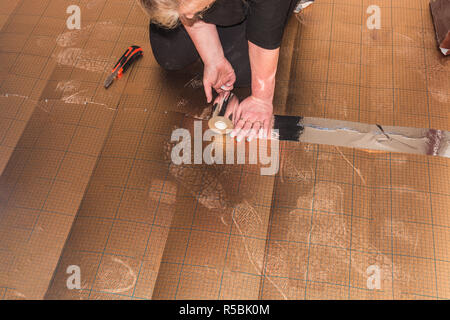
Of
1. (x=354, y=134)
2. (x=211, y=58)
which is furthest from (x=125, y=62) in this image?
(x=354, y=134)

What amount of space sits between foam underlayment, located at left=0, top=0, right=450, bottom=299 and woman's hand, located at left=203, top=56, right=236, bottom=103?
84 millimetres

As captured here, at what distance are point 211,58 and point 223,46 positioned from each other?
115 millimetres

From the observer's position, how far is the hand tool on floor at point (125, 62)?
3.80 ft

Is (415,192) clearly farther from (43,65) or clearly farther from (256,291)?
(43,65)

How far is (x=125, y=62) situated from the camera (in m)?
1.17

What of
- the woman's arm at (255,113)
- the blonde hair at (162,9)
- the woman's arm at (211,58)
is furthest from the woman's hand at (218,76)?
the blonde hair at (162,9)

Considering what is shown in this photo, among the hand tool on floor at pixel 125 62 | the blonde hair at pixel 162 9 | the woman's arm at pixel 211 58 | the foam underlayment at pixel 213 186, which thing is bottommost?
the foam underlayment at pixel 213 186

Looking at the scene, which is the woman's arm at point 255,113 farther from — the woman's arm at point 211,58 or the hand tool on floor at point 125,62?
the hand tool on floor at point 125,62

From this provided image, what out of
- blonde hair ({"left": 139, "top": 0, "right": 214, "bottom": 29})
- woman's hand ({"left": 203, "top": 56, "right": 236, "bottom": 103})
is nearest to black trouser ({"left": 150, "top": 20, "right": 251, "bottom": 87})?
woman's hand ({"left": 203, "top": 56, "right": 236, "bottom": 103})

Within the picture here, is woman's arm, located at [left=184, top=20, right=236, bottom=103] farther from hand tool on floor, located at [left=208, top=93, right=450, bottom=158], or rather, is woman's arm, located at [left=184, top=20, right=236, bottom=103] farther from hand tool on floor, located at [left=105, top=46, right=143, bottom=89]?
hand tool on floor, located at [left=105, top=46, right=143, bottom=89]

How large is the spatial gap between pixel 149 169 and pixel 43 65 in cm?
68

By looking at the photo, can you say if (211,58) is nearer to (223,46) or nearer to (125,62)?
(223,46)

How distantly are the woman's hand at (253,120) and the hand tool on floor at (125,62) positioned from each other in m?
0.50
